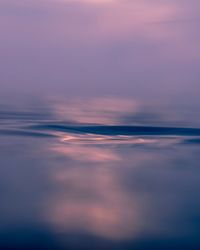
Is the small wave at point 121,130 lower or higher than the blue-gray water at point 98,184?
higher

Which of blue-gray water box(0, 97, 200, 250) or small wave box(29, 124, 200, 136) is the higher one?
small wave box(29, 124, 200, 136)

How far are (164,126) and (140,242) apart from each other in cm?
916

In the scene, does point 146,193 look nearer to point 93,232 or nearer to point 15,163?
point 93,232

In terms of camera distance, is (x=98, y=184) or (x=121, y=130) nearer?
(x=98, y=184)

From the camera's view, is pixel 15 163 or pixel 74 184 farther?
pixel 15 163

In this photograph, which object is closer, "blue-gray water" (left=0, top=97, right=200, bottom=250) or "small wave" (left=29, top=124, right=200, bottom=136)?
"blue-gray water" (left=0, top=97, right=200, bottom=250)

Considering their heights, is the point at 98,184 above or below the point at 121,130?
below

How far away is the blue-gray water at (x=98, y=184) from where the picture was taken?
593cm

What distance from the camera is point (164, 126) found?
1473 cm

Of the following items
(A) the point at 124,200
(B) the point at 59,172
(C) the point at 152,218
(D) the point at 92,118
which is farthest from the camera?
(D) the point at 92,118

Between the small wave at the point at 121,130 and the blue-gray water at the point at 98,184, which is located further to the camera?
the small wave at the point at 121,130

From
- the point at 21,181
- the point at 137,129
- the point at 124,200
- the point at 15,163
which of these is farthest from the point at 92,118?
the point at 124,200

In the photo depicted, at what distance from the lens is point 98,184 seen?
8461 millimetres

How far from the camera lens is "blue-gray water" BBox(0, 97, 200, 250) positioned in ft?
19.5
